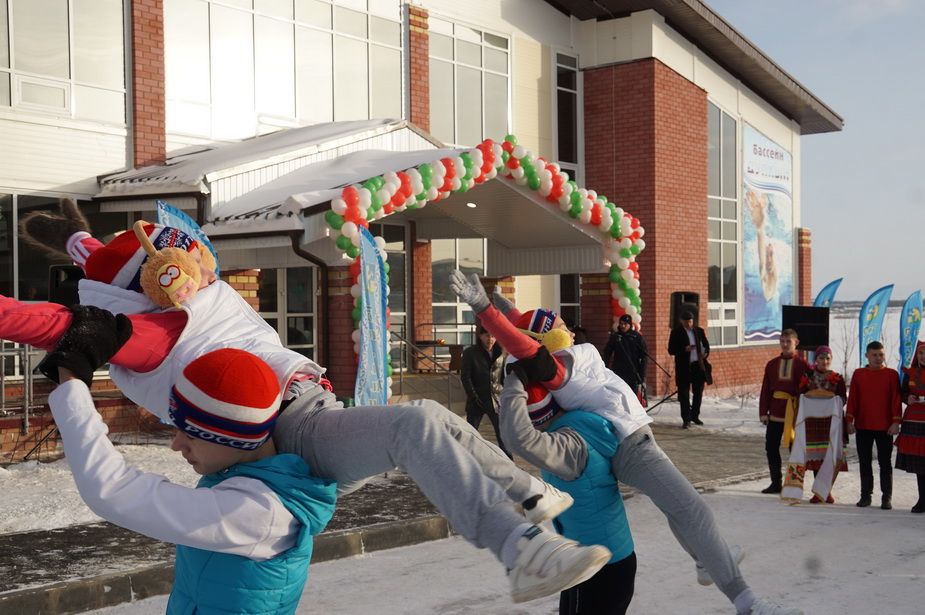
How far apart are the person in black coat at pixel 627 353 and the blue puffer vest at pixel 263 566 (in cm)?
1314

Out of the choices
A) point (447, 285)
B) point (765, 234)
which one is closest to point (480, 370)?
point (447, 285)

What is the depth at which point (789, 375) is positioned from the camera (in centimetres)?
1114

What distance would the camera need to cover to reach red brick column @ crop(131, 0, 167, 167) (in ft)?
49.8

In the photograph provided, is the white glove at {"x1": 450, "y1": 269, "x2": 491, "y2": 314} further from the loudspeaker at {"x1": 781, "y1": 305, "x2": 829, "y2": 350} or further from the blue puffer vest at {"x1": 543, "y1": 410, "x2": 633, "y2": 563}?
the loudspeaker at {"x1": 781, "y1": 305, "x2": 829, "y2": 350}

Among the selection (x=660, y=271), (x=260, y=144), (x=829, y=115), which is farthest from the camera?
(x=829, y=115)

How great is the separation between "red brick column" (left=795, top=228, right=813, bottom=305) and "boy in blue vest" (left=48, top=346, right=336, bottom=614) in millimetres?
27173

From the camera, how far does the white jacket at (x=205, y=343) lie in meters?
3.30

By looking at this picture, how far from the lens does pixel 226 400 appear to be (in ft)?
8.96

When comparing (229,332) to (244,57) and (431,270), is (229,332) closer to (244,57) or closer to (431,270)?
(244,57)

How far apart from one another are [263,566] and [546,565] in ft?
2.55

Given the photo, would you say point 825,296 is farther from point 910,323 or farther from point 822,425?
point 822,425

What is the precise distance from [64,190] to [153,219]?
1.24 meters

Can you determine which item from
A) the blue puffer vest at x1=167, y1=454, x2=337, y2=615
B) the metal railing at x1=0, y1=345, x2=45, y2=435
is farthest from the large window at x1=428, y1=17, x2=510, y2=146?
the blue puffer vest at x1=167, y1=454, x2=337, y2=615

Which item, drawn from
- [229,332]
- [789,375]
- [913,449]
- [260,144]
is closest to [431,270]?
[260,144]
